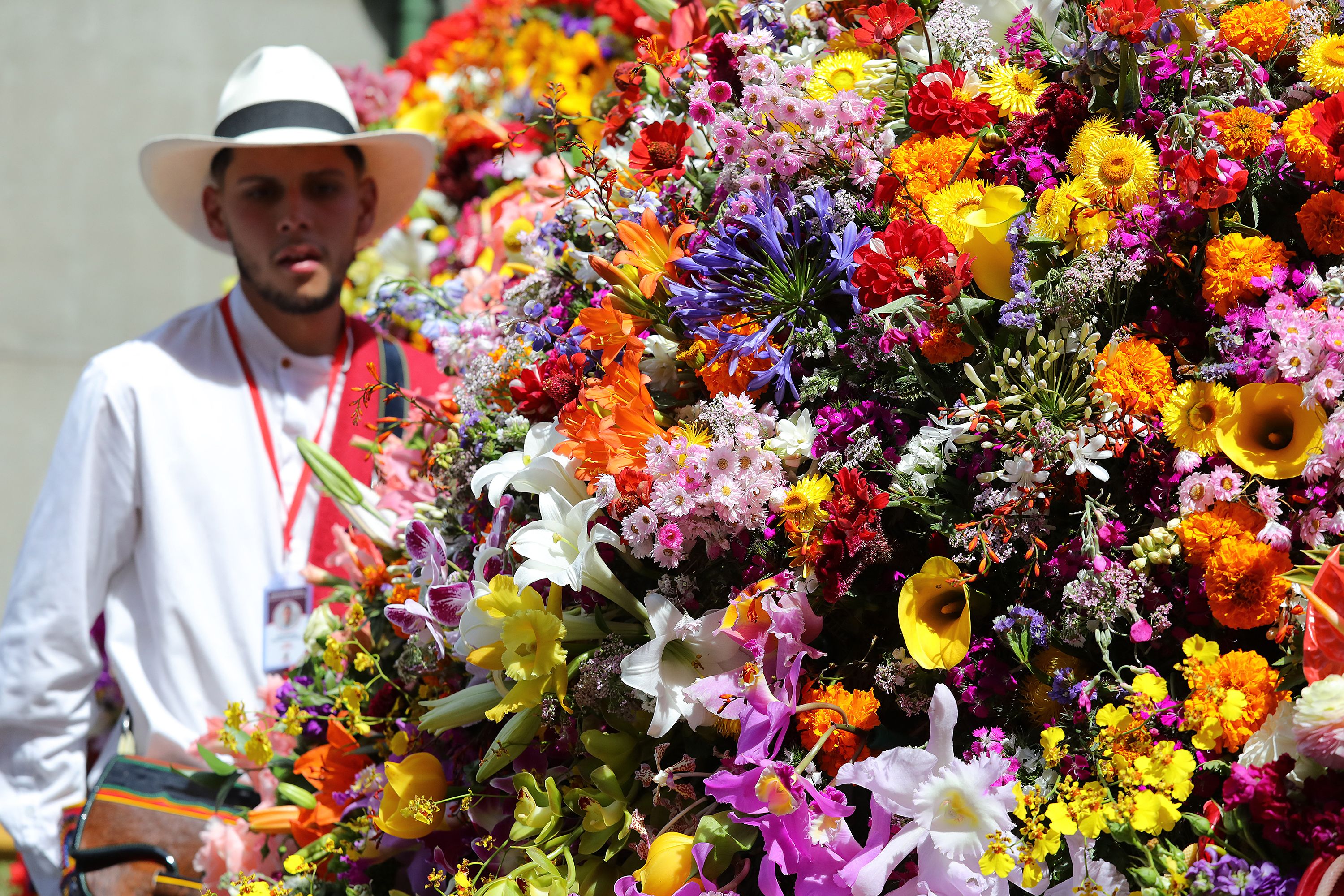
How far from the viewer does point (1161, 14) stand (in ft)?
3.27

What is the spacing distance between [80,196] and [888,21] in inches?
184

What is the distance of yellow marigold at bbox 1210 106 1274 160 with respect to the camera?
921mm

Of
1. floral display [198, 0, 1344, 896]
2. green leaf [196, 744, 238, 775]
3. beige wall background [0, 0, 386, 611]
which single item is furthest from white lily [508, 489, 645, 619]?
beige wall background [0, 0, 386, 611]

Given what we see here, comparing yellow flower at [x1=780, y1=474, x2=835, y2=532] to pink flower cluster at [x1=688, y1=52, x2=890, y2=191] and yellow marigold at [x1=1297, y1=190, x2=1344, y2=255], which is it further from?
yellow marigold at [x1=1297, y1=190, x2=1344, y2=255]

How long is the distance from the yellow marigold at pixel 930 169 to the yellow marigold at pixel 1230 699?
47cm

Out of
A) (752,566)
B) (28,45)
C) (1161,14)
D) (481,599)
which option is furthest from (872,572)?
(28,45)

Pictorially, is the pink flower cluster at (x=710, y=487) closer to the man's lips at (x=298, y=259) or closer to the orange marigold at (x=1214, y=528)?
the orange marigold at (x=1214, y=528)

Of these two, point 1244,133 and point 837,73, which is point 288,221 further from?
point 1244,133

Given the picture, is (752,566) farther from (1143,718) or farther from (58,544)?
(58,544)

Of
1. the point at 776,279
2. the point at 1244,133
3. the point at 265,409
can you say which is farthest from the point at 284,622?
the point at 1244,133

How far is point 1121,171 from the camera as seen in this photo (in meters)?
0.96

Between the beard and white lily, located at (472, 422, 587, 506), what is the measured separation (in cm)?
126

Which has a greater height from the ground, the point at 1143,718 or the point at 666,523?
the point at 666,523

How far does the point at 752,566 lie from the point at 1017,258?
35 centimetres
